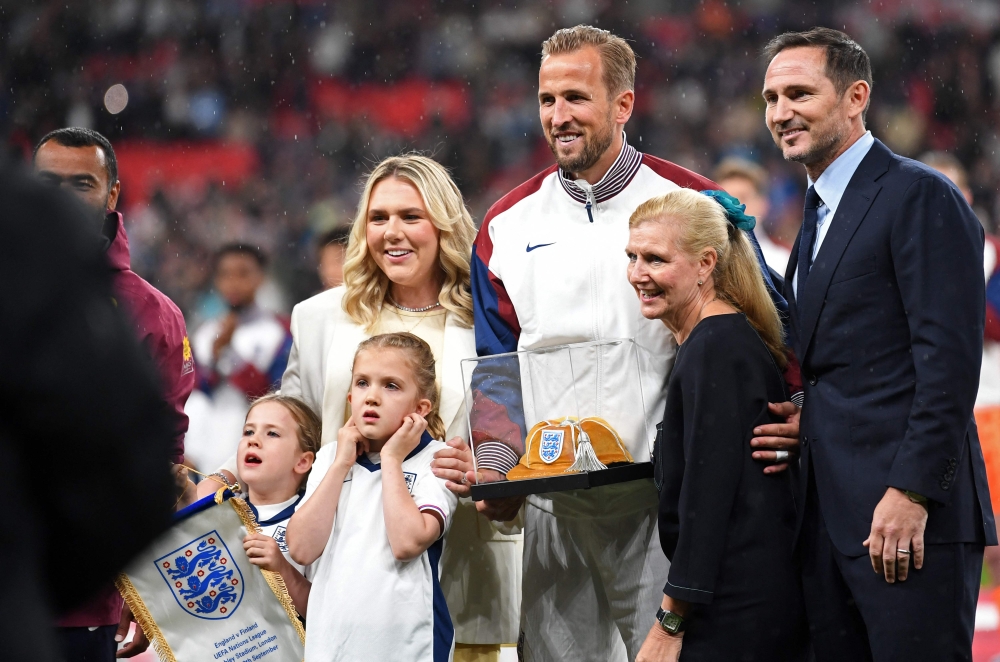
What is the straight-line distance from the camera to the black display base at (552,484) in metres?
2.55

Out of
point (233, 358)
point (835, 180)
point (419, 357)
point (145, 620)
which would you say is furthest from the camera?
point (233, 358)

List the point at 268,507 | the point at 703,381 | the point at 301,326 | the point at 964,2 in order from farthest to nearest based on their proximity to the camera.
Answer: the point at 964,2, the point at 301,326, the point at 268,507, the point at 703,381

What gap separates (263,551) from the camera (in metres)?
2.87

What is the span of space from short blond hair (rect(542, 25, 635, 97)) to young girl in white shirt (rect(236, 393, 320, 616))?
4.24 ft

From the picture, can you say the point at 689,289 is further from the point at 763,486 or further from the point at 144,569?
the point at 144,569

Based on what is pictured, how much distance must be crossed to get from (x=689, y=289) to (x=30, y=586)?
195 cm

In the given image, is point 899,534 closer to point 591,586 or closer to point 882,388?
point 882,388

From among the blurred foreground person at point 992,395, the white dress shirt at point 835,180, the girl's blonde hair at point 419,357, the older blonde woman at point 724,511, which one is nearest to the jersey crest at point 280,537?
the girl's blonde hair at point 419,357

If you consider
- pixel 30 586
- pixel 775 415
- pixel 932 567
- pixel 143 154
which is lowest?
pixel 932 567

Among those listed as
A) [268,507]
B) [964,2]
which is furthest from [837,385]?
[964,2]

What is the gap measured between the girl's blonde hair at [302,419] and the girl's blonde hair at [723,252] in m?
1.18

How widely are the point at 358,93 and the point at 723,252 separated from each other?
10.2 m

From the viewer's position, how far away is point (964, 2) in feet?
37.5

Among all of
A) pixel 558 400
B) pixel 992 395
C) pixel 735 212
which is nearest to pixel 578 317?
pixel 558 400
